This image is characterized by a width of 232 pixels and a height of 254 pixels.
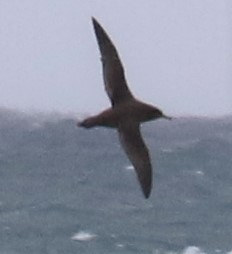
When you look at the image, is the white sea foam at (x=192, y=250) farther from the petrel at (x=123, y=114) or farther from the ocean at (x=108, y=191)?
the petrel at (x=123, y=114)

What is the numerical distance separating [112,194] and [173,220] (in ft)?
5.41

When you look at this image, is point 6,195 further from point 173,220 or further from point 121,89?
point 121,89

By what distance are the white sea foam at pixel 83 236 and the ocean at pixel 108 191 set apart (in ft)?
0.04

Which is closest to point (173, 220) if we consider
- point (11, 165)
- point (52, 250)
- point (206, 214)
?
point (206, 214)

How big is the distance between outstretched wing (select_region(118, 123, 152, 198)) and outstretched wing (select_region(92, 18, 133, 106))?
1.6 inches

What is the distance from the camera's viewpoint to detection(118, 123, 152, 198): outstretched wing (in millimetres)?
1570

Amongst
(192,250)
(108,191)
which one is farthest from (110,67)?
(108,191)

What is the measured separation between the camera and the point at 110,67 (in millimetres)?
1618

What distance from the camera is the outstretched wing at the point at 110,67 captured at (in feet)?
5.20

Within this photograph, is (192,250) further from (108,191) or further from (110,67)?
(110,67)

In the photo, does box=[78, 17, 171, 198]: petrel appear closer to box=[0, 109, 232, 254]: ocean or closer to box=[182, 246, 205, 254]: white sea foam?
box=[0, 109, 232, 254]: ocean

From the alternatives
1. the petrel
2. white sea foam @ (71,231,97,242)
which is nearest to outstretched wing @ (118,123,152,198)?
the petrel

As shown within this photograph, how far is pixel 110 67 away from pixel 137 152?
0.10m

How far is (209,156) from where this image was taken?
1795 centimetres
